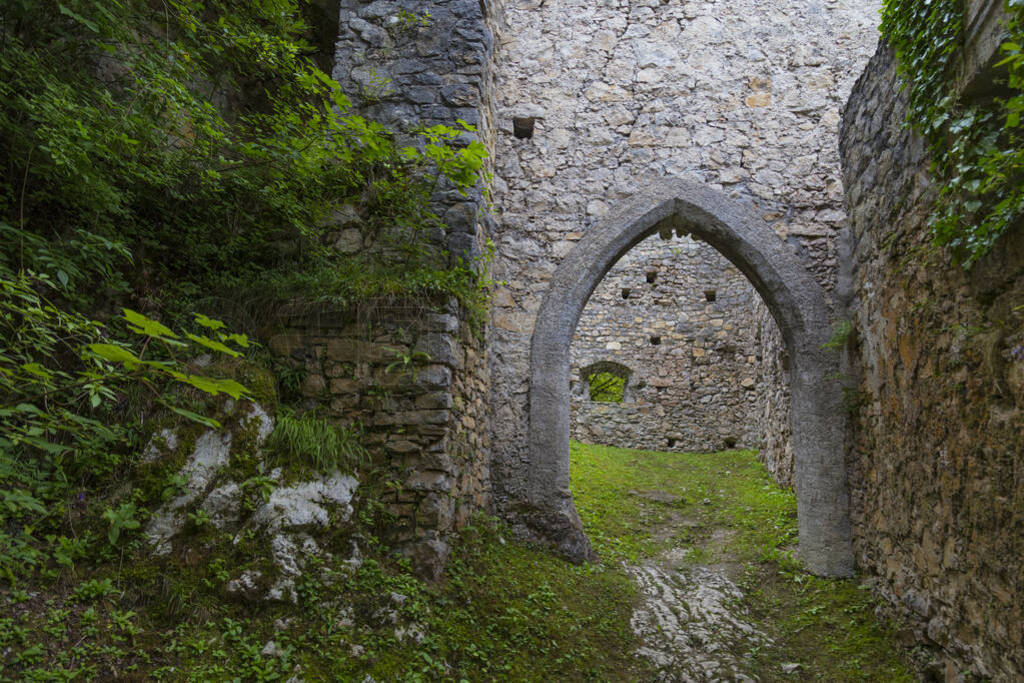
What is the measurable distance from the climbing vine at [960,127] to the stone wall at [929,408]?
0.15 meters

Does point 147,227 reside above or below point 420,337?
above

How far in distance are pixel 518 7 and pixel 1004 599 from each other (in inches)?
222

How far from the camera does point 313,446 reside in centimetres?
310

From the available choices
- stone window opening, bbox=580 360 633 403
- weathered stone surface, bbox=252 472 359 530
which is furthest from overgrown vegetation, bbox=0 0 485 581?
stone window opening, bbox=580 360 633 403

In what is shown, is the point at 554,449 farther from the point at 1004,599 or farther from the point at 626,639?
the point at 1004,599

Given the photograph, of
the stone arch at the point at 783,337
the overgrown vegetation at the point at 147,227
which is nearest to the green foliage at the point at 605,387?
the stone arch at the point at 783,337

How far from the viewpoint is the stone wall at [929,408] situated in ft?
7.28

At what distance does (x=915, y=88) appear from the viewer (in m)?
2.88

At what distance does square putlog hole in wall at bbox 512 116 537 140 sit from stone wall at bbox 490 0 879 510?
1 cm

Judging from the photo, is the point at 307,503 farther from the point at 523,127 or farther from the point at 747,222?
the point at 747,222

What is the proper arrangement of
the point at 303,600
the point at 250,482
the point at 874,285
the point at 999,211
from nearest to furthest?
1. the point at 999,211
2. the point at 303,600
3. the point at 250,482
4. the point at 874,285

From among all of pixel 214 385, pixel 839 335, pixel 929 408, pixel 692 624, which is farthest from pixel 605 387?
pixel 214 385

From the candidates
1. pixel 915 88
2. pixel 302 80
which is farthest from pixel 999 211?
pixel 302 80

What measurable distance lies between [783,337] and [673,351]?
17.1 ft
